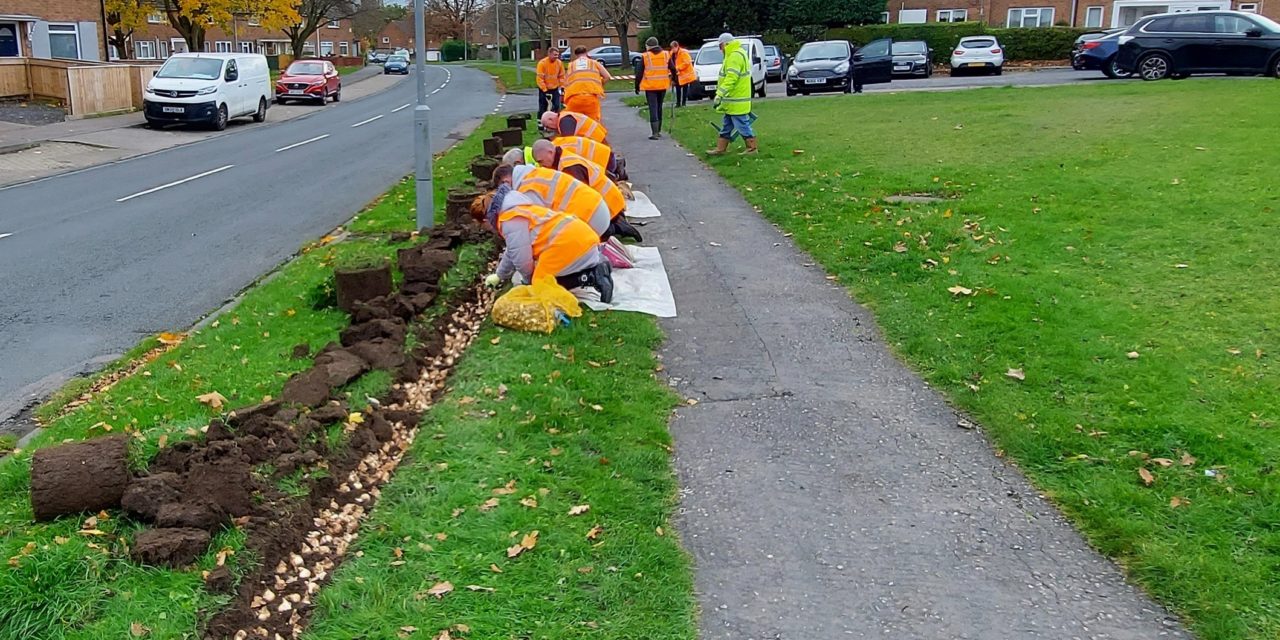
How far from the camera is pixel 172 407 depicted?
5.80m

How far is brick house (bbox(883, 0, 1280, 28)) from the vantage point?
52.6m

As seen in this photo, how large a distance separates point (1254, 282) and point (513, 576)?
6062 millimetres

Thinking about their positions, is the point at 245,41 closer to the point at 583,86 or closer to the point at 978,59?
the point at 978,59

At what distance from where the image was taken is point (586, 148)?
34.9 ft

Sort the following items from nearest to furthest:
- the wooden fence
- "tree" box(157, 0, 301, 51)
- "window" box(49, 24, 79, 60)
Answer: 1. the wooden fence
2. "window" box(49, 24, 79, 60)
3. "tree" box(157, 0, 301, 51)

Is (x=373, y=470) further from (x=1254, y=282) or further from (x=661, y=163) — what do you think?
(x=661, y=163)

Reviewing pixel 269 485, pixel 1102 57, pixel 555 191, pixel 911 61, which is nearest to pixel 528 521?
pixel 269 485

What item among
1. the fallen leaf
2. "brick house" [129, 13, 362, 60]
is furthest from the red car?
the fallen leaf

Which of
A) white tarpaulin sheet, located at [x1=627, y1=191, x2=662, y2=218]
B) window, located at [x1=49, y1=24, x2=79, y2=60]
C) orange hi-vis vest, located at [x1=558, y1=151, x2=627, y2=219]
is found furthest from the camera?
window, located at [x1=49, y1=24, x2=79, y2=60]

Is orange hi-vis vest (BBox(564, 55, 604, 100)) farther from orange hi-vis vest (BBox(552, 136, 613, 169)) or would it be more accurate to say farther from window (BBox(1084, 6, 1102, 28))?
window (BBox(1084, 6, 1102, 28))

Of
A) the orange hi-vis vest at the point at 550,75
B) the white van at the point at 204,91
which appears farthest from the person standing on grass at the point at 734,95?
the white van at the point at 204,91

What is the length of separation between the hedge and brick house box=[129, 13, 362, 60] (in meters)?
39.9

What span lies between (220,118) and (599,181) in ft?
72.9

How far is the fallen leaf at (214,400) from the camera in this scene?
5.71m
